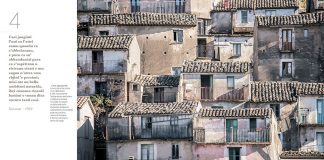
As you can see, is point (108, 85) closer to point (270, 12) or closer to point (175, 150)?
point (175, 150)

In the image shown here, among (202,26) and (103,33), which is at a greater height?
(202,26)

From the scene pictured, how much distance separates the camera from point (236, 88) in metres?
39.3

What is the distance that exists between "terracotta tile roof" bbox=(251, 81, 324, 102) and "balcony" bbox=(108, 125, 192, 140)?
14.1ft

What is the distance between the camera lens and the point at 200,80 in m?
39.2

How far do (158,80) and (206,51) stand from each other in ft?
16.1

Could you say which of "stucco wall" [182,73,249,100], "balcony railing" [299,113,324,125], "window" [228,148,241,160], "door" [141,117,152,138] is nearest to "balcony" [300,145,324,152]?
"balcony railing" [299,113,324,125]

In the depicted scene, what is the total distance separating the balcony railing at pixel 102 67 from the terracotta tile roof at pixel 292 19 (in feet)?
19.1

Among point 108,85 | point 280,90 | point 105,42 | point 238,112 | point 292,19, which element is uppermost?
point 292,19

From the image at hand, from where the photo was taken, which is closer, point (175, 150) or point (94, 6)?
point (175, 150)

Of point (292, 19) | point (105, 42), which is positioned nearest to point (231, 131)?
point (105, 42)

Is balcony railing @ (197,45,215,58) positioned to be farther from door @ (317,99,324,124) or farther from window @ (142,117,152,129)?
window @ (142,117,152,129)

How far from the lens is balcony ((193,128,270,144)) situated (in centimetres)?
3509

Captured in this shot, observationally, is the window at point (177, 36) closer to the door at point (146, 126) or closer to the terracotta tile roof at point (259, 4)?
the terracotta tile roof at point (259, 4)

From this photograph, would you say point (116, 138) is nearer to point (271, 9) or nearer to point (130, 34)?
point (130, 34)
